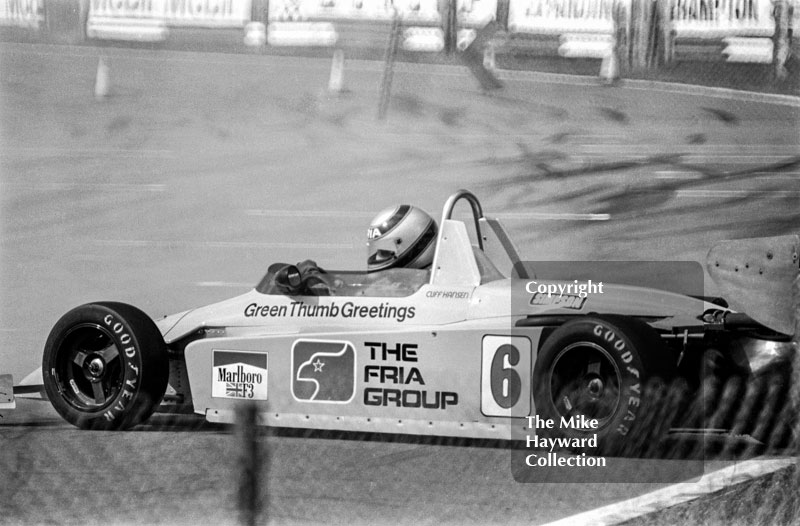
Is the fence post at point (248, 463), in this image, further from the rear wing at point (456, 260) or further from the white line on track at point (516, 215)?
the white line on track at point (516, 215)

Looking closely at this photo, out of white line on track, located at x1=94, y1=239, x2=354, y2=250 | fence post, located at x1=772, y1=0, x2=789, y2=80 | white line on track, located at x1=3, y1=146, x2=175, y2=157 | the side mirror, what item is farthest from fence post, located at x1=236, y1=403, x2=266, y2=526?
white line on track, located at x1=3, y1=146, x2=175, y2=157

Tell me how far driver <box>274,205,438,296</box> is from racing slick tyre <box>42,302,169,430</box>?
2.14ft

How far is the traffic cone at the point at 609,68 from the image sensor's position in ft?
18.3

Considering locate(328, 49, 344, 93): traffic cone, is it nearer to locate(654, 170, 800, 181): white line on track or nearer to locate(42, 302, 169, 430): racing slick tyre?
locate(654, 170, 800, 181): white line on track

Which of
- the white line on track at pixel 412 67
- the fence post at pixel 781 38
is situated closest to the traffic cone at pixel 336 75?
the white line on track at pixel 412 67

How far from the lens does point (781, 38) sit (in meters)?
5.43

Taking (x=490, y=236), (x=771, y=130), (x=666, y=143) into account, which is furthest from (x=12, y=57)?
(x=771, y=130)

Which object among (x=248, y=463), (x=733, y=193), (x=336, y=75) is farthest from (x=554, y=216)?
(x=248, y=463)

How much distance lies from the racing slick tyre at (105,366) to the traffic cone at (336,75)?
69.7 inches

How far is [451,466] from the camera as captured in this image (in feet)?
12.8

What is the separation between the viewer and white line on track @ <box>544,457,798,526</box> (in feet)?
10.1

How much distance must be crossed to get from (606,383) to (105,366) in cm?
201

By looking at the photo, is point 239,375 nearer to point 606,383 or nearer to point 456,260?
point 456,260

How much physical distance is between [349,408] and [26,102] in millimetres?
3065
